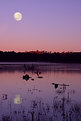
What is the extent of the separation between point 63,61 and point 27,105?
296 ft

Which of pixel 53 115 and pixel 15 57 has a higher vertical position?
pixel 53 115

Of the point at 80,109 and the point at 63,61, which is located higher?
the point at 80,109

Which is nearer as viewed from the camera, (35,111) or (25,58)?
(35,111)

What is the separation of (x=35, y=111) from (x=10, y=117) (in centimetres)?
148

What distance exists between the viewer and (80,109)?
11.0m

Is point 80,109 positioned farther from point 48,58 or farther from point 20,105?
point 48,58

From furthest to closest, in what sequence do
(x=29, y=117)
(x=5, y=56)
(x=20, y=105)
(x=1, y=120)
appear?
(x=5, y=56) < (x=20, y=105) < (x=29, y=117) < (x=1, y=120)

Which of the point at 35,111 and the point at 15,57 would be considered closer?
the point at 35,111

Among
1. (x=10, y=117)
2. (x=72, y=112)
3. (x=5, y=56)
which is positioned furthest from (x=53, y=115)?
(x=5, y=56)

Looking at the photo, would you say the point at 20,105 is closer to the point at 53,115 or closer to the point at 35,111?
the point at 35,111

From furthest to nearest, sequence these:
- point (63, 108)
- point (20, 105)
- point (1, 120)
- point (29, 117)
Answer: point (20, 105) → point (63, 108) → point (29, 117) → point (1, 120)

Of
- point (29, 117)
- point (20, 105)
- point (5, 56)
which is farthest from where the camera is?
point (5, 56)

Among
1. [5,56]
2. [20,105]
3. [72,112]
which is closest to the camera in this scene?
[72,112]

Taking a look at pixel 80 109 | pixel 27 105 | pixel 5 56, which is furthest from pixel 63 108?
pixel 5 56
